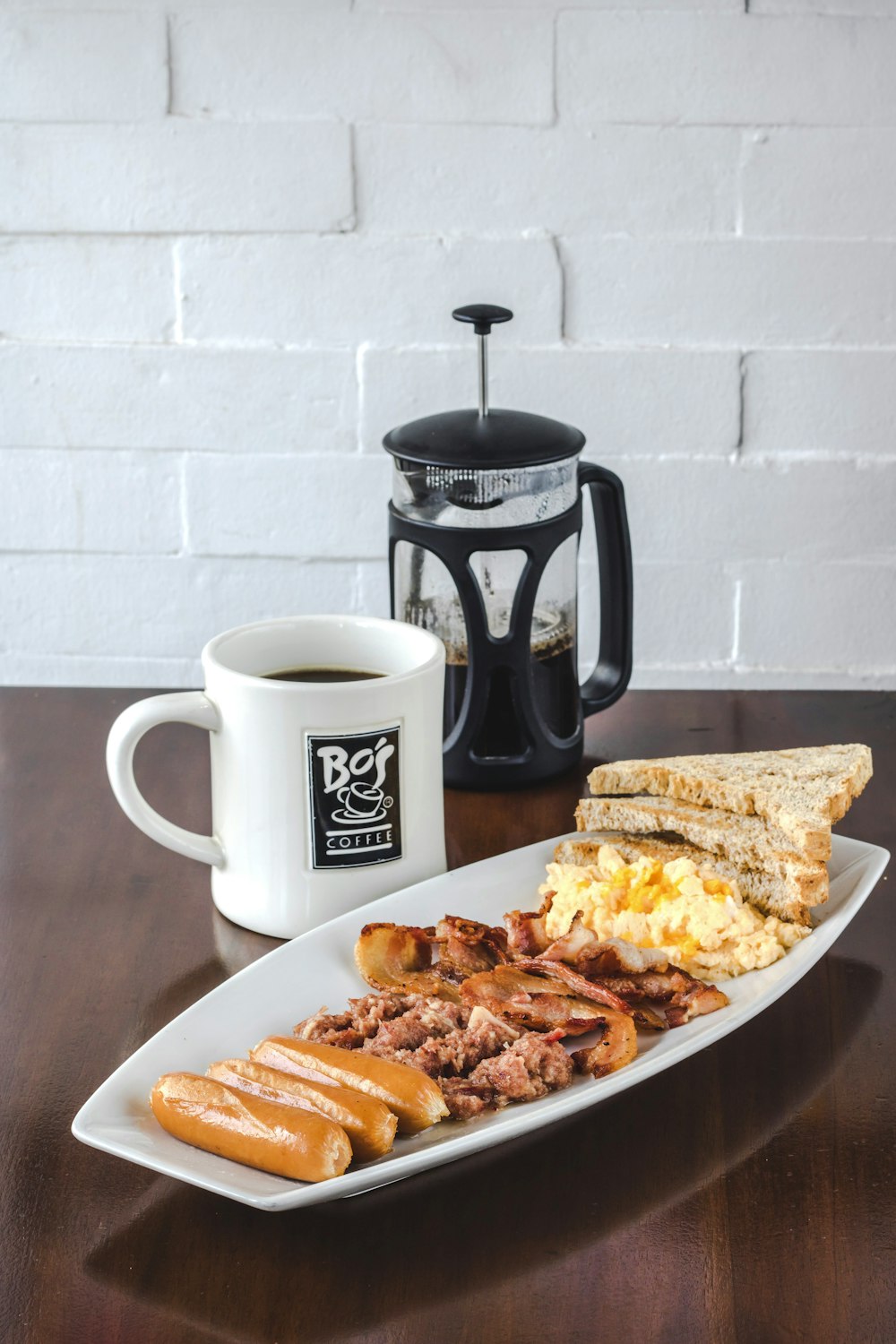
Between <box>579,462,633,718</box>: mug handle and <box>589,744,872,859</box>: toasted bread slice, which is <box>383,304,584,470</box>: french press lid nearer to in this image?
<box>579,462,633,718</box>: mug handle

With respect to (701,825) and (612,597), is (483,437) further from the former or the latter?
(701,825)

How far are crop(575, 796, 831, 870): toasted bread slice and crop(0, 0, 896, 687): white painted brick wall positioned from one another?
0.85 meters

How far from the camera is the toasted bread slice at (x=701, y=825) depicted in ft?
3.11

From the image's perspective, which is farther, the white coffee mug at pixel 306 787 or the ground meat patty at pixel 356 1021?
the white coffee mug at pixel 306 787

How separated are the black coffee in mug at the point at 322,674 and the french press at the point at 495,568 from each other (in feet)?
0.46

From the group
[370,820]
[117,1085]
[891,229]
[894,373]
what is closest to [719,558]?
[894,373]

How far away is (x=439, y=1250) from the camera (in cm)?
66

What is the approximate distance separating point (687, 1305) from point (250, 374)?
139 centimetres

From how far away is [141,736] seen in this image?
→ 36.5 inches

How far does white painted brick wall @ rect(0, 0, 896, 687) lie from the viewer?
5.46 feet

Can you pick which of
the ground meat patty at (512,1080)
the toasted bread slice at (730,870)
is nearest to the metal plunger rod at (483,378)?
the toasted bread slice at (730,870)

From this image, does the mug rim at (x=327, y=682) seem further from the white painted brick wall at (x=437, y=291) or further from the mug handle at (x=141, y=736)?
the white painted brick wall at (x=437, y=291)

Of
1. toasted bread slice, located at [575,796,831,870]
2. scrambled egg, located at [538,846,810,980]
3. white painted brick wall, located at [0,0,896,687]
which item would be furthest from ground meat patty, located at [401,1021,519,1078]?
white painted brick wall, located at [0,0,896,687]

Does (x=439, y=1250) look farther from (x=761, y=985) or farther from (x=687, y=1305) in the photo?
(x=761, y=985)
